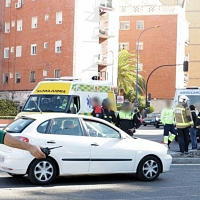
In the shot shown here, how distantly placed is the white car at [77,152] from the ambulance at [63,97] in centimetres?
716

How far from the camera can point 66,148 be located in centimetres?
986

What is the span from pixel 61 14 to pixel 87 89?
2973 centimetres

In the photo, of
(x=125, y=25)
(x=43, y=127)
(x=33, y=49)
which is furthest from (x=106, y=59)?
(x=43, y=127)

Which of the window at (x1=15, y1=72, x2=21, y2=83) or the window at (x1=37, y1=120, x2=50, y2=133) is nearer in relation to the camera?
the window at (x1=37, y1=120, x2=50, y2=133)

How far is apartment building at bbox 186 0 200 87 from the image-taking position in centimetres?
7331

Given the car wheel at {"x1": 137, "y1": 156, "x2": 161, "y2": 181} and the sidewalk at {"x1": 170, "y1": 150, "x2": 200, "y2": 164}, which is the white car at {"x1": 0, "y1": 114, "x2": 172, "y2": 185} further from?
the sidewalk at {"x1": 170, "y1": 150, "x2": 200, "y2": 164}

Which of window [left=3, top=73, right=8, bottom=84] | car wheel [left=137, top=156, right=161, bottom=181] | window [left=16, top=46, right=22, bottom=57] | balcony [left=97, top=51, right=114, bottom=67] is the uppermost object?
window [left=16, top=46, right=22, bottom=57]

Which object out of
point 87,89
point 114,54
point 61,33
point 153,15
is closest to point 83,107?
point 87,89

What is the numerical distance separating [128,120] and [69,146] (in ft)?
13.9

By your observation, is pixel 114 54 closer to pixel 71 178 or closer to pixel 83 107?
pixel 83 107

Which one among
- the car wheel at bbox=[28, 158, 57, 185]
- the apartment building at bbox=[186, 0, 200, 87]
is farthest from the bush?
the apartment building at bbox=[186, 0, 200, 87]

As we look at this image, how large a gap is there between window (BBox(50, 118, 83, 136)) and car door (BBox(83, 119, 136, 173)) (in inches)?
8.9

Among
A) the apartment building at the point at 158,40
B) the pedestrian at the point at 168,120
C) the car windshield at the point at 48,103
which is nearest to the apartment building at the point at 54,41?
the apartment building at the point at 158,40

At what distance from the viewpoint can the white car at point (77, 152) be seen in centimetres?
966
